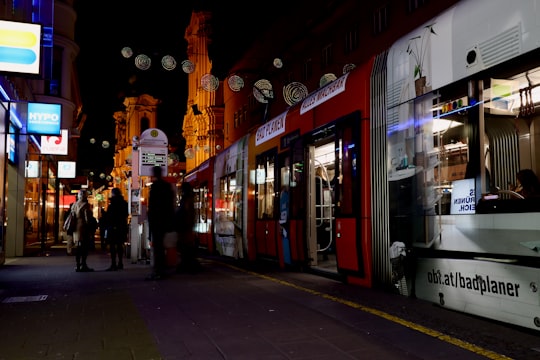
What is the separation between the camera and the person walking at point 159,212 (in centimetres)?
977

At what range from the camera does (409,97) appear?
669 centimetres

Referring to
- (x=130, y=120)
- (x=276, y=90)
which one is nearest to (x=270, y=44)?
(x=276, y=90)

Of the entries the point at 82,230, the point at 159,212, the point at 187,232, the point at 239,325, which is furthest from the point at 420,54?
the point at 82,230

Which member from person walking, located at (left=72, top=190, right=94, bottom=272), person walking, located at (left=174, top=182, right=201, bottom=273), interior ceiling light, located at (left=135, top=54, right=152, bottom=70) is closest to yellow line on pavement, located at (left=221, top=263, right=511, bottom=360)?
person walking, located at (left=174, top=182, right=201, bottom=273)

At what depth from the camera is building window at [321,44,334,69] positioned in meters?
27.9

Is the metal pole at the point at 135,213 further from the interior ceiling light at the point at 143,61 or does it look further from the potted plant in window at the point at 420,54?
the potted plant in window at the point at 420,54

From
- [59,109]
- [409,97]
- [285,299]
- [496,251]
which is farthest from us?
[59,109]

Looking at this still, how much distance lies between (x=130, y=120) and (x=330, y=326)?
84603 millimetres

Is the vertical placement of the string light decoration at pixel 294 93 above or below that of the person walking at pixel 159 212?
above

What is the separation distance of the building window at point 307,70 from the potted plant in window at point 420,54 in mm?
23679

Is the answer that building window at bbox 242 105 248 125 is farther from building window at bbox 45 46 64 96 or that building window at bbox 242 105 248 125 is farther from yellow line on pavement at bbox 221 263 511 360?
yellow line on pavement at bbox 221 263 511 360

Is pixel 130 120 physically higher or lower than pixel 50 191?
higher

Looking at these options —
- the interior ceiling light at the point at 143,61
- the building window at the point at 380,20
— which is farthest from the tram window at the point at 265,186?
the building window at the point at 380,20

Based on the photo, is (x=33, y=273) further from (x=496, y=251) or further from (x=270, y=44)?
(x=270, y=44)
